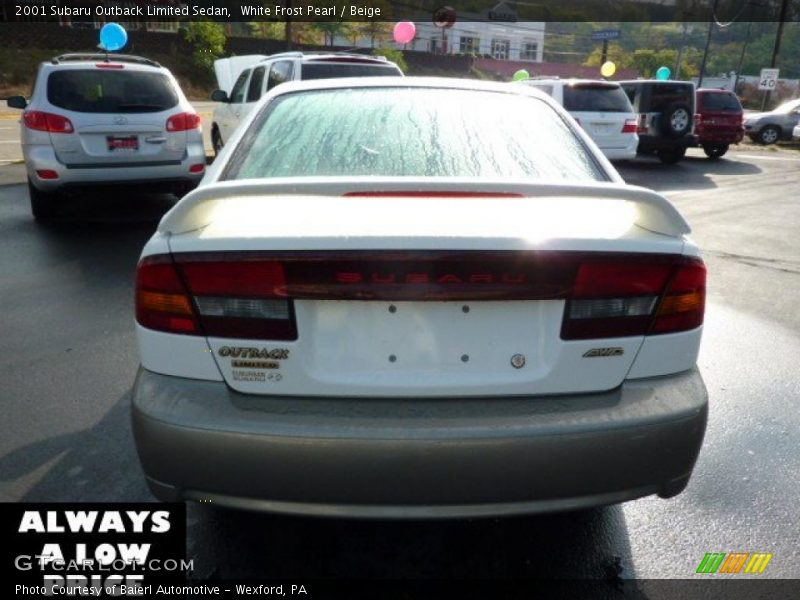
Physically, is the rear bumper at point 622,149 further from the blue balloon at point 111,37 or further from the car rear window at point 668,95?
the blue balloon at point 111,37

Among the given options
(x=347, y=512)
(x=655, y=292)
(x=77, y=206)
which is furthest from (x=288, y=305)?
(x=77, y=206)

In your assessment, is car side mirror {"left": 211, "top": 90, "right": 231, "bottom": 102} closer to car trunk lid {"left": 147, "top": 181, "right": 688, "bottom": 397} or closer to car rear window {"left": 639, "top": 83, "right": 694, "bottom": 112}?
car rear window {"left": 639, "top": 83, "right": 694, "bottom": 112}

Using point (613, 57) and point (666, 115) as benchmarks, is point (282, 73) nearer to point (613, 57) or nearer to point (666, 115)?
point (666, 115)

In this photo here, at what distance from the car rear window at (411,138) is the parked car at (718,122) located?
51.7 feet

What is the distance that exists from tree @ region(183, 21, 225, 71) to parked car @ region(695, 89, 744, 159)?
38715 millimetres

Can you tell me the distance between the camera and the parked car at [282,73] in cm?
959

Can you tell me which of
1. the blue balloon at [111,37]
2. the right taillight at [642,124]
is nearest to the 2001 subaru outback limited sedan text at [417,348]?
the right taillight at [642,124]

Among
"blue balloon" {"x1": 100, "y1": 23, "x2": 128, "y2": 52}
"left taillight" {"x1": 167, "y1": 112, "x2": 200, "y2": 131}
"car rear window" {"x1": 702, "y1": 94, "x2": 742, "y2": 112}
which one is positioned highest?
"blue balloon" {"x1": 100, "y1": 23, "x2": 128, "y2": 52}

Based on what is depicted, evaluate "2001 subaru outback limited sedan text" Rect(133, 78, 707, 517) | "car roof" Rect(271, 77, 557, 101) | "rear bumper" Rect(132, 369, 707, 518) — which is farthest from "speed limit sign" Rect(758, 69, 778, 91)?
"rear bumper" Rect(132, 369, 707, 518)

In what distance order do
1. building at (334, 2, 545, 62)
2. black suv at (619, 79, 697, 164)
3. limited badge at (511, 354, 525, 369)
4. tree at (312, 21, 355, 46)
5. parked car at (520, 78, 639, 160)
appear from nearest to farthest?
limited badge at (511, 354, 525, 369)
parked car at (520, 78, 639, 160)
black suv at (619, 79, 697, 164)
tree at (312, 21, 355, 46)
building at (334, 2, 545, 62)

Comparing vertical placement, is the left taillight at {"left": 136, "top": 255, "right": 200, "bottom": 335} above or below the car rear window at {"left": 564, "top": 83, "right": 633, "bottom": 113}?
above

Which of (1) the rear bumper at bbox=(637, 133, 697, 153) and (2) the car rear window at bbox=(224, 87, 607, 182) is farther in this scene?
(1) the rear bumper at bbox=(637, 133, 697, 153)

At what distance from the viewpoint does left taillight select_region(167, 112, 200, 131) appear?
757 centimetres

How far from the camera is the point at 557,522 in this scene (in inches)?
103
